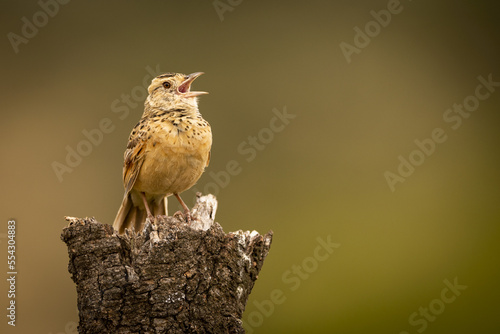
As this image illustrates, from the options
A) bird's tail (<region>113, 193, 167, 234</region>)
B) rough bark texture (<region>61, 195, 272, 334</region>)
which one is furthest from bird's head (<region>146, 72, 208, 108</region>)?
rough bark texture (<region>61, 195, 272, 334</region>)

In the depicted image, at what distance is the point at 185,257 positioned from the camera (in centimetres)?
315

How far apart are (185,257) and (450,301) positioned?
14.3 feet

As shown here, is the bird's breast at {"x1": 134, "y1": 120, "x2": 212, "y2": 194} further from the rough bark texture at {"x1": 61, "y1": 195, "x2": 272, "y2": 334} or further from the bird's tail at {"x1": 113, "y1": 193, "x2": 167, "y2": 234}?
the rough bark texture at {"x1": 61, "y1": 195, "x2": 272, "y2": 334}

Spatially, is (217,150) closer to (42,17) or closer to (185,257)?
(42,17)

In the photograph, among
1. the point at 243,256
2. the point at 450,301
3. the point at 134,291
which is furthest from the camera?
the point at 450,301

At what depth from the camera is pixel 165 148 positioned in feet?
14.3

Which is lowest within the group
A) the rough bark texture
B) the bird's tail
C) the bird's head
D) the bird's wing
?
the rough bark texture

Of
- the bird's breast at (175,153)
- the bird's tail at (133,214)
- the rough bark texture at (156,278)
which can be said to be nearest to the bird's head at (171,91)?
the bird's breast at (175,153)

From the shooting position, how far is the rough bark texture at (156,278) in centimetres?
303

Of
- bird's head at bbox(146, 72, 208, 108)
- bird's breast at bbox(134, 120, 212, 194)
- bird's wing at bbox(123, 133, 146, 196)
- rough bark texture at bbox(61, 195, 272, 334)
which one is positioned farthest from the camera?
bird's head at bbox(146, 72, 208, 108)

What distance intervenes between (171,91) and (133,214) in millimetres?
1034

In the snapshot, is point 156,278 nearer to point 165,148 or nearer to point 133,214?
point 165,148

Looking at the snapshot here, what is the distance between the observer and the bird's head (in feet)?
15.6

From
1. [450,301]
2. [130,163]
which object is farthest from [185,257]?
[450,301]
